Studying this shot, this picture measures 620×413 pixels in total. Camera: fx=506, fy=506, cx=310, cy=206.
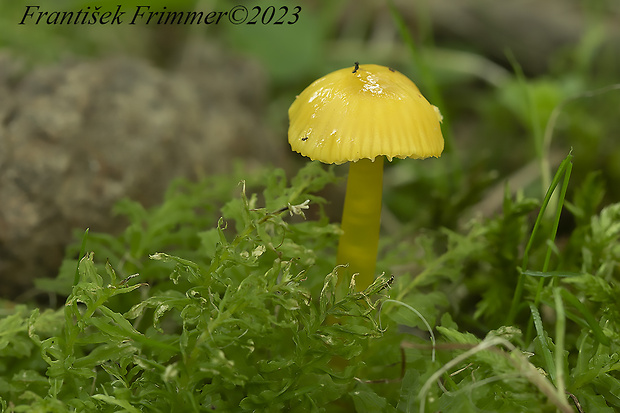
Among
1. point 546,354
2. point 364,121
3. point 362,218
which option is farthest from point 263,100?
point 546,354

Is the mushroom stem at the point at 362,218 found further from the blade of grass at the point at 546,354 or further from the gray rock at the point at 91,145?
the gray rock at the point at 91,145

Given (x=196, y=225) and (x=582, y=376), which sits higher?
(x=582, y=376)

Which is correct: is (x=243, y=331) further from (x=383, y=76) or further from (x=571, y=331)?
(x=571, y=331)

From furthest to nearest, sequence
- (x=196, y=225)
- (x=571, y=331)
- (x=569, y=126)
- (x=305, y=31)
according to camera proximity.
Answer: (x=305, y=31)
(x=569, y=126)
(x=196, y=225)
(x=571, y=331)

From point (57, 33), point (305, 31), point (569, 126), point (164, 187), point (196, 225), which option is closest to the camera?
point (196, 225)

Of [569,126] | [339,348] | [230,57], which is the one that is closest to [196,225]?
[339,348]

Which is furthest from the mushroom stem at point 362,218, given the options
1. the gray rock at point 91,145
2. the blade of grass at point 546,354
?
the gray rock at point 91,145
